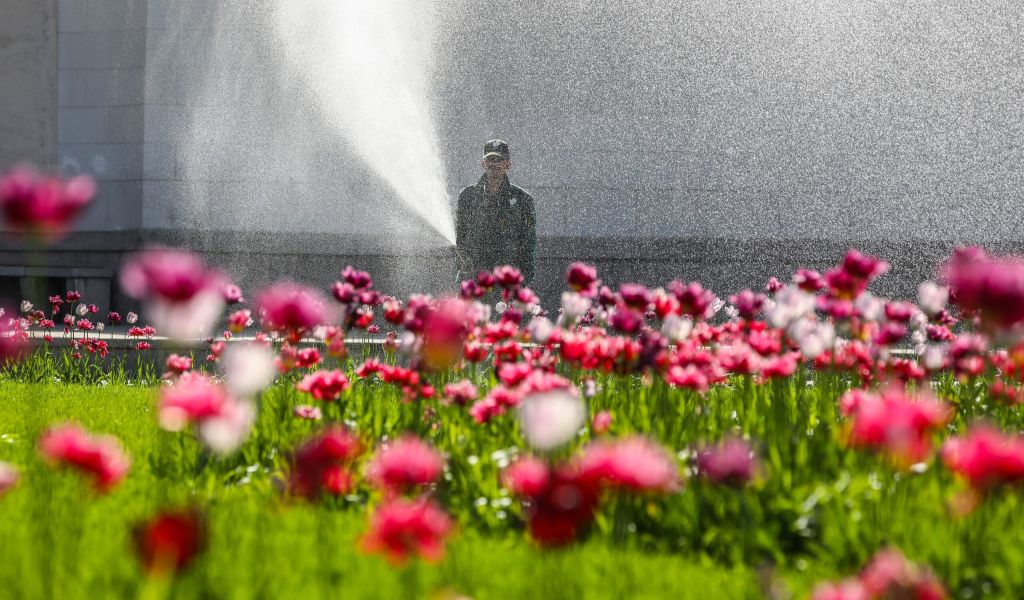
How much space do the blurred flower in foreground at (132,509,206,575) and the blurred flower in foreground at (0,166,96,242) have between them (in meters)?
0.59

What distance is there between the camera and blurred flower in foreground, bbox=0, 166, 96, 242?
1.99 meters

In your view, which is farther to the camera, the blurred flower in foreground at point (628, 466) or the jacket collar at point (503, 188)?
the jacket collar at point (503, 188)

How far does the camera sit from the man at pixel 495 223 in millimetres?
7918

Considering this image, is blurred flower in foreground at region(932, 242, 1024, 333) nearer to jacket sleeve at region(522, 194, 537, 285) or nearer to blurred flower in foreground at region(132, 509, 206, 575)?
blurred flower in foreground at region(132, 509, 206, 575)

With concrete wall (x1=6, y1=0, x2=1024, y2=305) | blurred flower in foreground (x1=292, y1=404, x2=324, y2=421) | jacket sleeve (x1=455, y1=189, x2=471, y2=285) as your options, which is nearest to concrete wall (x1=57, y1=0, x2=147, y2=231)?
concrete wall (x1=6, y1=0, x2=1024, y2=305)

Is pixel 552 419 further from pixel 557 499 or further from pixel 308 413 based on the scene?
pixel 308 413

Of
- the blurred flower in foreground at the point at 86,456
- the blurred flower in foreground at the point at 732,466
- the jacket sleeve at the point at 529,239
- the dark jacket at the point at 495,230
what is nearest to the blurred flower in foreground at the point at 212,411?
the blurred flower in foreground at the point at 86,456

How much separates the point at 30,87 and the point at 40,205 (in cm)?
1403

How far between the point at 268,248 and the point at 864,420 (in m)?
12.4

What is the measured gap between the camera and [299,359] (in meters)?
4.58

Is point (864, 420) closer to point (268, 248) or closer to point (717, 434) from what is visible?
point (717, 434)

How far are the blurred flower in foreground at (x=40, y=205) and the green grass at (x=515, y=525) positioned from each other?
614mm

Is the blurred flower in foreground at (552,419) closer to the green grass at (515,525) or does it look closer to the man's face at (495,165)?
the green grass at (515,525)

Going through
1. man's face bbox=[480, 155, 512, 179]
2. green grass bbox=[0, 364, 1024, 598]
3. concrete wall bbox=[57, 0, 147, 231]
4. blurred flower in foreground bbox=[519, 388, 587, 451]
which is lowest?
green grass bbox=[0, 364, 1024, 598]
